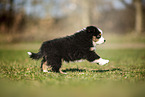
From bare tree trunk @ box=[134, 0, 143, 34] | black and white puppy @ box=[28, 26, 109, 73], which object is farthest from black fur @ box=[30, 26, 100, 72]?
bare tree trunk @ box=[134, 0, 143, 34]

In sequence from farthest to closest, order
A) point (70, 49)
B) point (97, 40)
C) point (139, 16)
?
point (139, 16) < point (97, 40) < point (70, 49)

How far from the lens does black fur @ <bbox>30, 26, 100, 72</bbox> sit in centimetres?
505

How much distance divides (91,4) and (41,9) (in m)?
10.9

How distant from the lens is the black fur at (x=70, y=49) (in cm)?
505

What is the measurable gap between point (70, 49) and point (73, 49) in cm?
9

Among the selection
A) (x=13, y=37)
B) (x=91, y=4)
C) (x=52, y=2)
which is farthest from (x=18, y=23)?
(x=91, y=4)

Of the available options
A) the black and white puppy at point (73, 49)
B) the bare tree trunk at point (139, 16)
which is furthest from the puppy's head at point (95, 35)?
the bare tree trunk at point (139, 16)

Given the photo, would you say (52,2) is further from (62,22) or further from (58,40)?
(58,40)

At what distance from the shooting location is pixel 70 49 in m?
5.09

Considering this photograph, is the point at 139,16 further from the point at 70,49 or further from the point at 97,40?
the point at 70,49

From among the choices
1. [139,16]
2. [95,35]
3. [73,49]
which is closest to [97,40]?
[95,35]

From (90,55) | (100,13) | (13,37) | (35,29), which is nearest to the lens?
(90,55)

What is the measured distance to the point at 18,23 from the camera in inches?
1001

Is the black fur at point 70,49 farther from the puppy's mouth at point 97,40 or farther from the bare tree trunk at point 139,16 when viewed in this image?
the bare tree trunk at point 139,16
